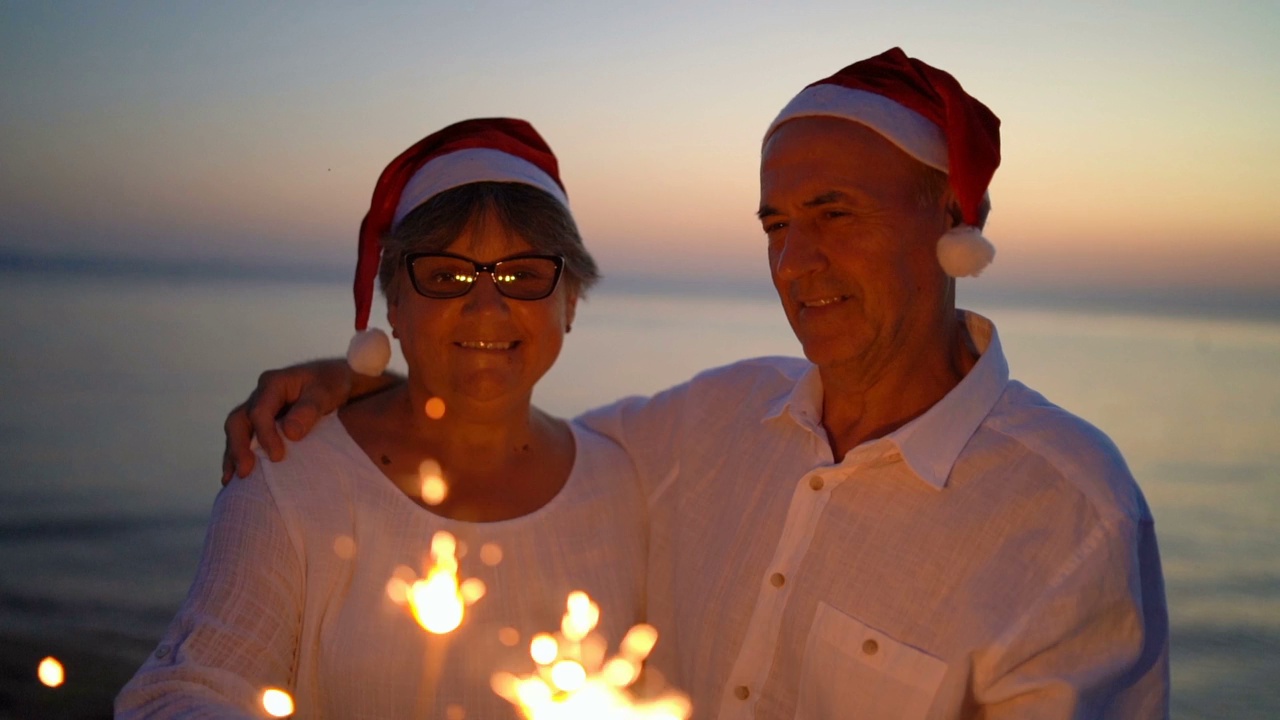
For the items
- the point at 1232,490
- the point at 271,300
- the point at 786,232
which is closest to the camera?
the point at 786,232

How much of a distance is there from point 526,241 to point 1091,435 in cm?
153

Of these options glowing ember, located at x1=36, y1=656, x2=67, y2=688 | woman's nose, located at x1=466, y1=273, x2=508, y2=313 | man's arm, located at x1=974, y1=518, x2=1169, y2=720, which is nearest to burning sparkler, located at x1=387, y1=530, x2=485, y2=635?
woman's nose, located at x1=466, y1=273, x2=508, y2=313

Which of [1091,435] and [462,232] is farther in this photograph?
[462,232]

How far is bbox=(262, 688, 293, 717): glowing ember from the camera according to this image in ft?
7.69

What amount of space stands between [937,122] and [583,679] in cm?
176

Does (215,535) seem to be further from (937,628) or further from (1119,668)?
(1119,668)

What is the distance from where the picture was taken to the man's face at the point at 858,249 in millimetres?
2527

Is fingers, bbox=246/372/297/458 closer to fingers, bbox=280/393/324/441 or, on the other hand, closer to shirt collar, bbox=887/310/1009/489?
fingers, bbox=280/393/324/441

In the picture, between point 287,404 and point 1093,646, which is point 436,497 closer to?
point 287,404

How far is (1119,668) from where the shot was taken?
6.72 feet

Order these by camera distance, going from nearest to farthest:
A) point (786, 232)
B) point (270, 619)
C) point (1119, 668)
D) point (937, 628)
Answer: point (1119, 668) < point (937, 628) < point (270, 619) < point (786, 232)

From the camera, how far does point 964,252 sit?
2.49 meters

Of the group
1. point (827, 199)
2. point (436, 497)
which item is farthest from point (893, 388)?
point (436, 497)

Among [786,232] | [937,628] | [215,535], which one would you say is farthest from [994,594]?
[215,535]
